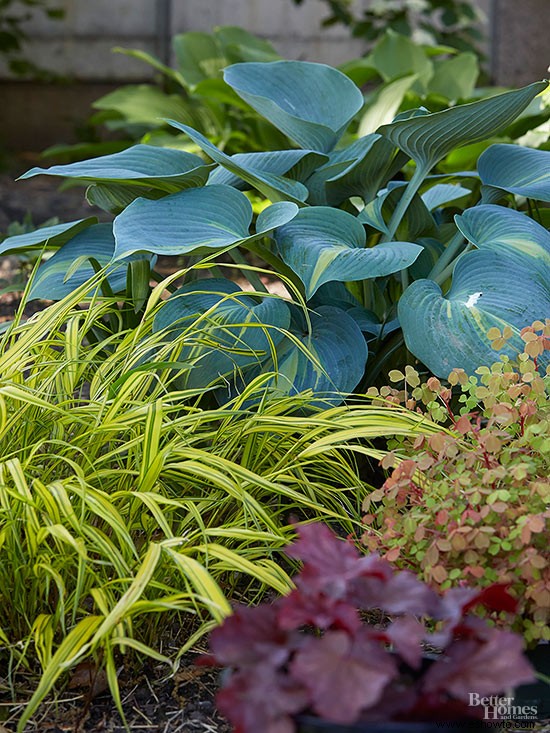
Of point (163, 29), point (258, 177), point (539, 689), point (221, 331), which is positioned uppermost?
point (258, 177)

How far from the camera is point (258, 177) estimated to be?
65.3 inches

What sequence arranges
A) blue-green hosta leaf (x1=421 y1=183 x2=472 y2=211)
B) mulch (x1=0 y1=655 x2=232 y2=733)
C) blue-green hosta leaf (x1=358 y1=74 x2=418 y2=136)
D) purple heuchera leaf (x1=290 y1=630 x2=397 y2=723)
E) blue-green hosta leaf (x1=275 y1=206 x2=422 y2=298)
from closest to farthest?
purple heuchera leaf (x1=290 y1=630 x2=397 y2=723) < mulch (x1=0 y1=655 x2=232 y2=733) < blue-green hosta leaf (x1=275 y1=206 x2=422 y2=298) < blue-green hosta leaf (x1=421 y1=183 x2=472 y2=211) < blue-green hosta leaf (x1=358 y1=74 x2=418 y2=136)

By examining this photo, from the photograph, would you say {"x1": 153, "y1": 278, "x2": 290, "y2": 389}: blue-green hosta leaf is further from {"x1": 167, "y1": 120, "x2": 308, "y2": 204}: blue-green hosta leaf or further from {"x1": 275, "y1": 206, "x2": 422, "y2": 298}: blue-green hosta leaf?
{"x1": 167, "y1": 120, "x2": 308, "y2": 204}: blue-green hosta leaf

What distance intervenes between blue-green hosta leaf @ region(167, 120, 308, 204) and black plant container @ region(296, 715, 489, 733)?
1068 mm

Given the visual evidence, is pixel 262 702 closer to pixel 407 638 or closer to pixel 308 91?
pixel 407 638

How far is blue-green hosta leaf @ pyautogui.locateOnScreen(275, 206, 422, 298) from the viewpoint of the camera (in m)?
1.52

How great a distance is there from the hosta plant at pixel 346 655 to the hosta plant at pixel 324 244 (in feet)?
2.19

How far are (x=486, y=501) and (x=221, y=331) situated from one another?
0.67 metres

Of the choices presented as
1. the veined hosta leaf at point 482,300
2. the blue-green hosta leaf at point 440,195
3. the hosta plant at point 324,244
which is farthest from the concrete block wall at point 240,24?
the veined hosta leaf at point 482,300

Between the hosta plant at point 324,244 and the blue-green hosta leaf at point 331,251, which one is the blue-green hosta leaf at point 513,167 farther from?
the blue-green hosta leaf at point 331,251

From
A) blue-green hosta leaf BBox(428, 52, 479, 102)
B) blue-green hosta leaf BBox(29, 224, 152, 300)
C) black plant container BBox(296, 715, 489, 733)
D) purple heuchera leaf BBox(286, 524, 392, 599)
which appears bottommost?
blue-green hosta leaf BBox(428, 52, 479, 102)

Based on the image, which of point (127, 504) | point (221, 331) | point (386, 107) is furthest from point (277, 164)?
point (386, 107)

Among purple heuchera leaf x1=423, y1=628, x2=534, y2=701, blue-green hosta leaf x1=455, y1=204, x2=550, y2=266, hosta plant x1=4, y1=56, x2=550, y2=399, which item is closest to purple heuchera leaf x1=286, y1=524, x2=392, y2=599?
purple heuchera leaf x1=423, y1=628, x2=534, y2=701

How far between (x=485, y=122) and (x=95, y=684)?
1.21 meters
